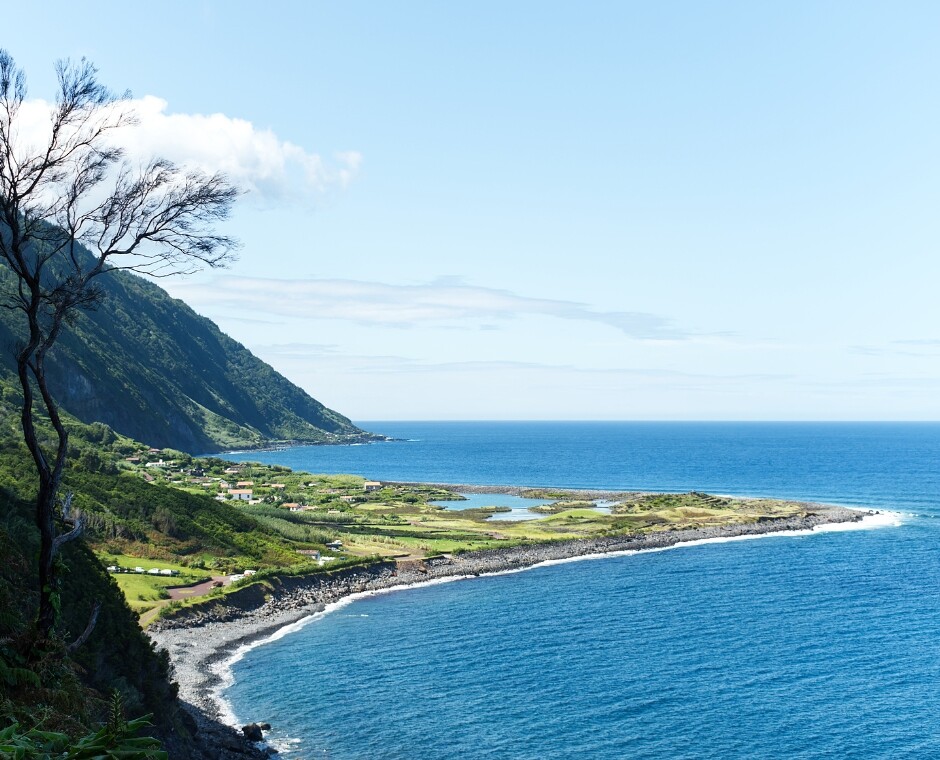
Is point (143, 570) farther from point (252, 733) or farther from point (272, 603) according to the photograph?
point (252, 733)

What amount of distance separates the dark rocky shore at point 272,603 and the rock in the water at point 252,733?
42 cm

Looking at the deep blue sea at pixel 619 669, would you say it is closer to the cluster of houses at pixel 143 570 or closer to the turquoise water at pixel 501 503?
the cluster of houses at pixel 143 570

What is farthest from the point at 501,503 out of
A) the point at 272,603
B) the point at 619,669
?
the point at 619,669

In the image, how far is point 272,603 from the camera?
74.2 m

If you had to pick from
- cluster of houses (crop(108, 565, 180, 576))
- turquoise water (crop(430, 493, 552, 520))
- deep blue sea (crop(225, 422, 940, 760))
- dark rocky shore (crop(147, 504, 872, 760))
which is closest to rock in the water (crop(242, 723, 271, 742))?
dark rocky shore (crop(147, 504, 872, 760))

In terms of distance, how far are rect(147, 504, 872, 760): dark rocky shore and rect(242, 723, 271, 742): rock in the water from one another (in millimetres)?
419

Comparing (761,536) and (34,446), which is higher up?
(34,446)

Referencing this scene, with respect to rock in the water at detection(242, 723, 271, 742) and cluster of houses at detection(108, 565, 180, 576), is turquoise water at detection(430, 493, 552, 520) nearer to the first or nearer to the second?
cluster of houses at detection(108, 565, 180, 576)

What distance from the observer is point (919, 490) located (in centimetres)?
18012

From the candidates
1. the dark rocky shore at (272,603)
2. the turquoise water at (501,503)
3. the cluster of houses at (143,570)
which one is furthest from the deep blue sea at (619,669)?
the turquoise water at (501,503)

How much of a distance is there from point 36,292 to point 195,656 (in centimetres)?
4631

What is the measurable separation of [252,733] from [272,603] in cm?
3252

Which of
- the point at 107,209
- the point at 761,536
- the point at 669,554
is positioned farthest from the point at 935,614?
the point at 107,209

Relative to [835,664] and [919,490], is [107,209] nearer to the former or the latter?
[835,664]
